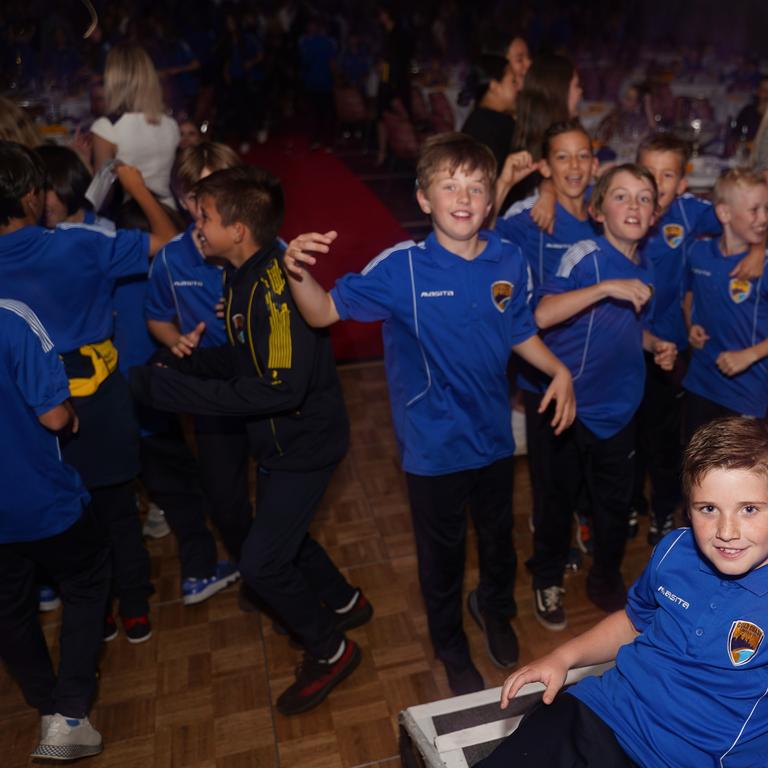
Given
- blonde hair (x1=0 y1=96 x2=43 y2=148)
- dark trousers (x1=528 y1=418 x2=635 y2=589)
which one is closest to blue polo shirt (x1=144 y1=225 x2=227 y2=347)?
blonde hair (x1=0 y1=96 x2=43 y2=148)

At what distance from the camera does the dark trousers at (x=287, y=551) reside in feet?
7.43

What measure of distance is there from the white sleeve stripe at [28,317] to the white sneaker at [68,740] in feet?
3.49

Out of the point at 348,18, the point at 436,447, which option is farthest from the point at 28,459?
the point at 348,18

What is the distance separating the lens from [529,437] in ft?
8.82

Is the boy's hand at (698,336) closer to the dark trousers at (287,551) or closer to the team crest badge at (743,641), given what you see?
the dark trousers at (287,551)

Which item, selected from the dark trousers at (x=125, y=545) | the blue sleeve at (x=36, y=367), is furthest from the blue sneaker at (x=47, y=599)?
the blue sleeve at (x=36, y=367)

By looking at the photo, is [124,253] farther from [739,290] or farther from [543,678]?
[739,290]

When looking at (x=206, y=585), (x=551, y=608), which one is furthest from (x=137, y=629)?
(x=551, y=608)

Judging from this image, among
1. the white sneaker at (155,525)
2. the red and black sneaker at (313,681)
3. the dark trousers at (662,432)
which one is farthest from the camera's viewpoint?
the white sneaker at (155,525)

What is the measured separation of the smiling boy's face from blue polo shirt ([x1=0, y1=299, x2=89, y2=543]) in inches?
60.3

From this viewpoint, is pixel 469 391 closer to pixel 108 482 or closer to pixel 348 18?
pixel 108 482

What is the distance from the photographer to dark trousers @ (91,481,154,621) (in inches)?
104

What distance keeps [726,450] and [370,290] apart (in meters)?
0.98

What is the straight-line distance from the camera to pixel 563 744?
151 cm
